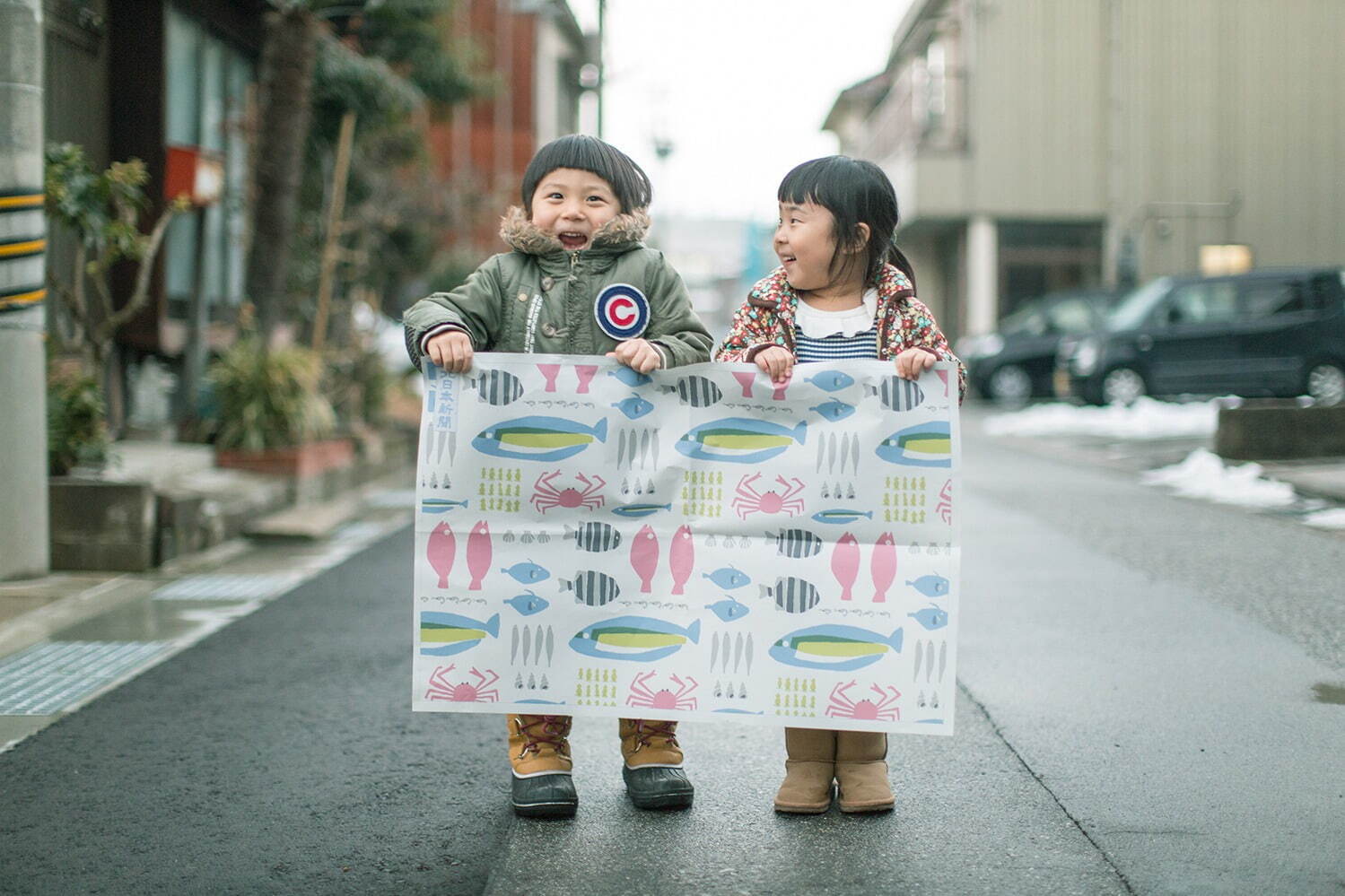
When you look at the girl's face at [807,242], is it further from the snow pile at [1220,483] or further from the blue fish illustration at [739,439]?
the snow pile at [1220,483]

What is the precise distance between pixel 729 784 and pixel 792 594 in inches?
27.1

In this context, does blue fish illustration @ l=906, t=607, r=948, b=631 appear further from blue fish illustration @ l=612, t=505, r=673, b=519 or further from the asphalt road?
blue fish illustration @ l=612, t=505, r=673, b=519

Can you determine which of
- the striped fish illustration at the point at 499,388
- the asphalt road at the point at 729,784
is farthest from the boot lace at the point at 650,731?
the striped fish illustration at the point at 499,388

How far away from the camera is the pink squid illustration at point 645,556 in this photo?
3389mm

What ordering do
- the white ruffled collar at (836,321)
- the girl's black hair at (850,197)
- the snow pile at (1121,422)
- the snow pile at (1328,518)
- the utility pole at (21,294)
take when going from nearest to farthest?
1. the girl's black hair at (850,197)
2. the white ruffled collar at (836,321)
3. the utility pole at (21,294)
4. the snow pile at (1328,518)
5. the snow pile at (1121,422)

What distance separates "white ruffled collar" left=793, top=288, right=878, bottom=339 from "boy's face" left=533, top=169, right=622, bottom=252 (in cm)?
53

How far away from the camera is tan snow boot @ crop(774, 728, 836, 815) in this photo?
11.3 feet

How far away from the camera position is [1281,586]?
6645 mm

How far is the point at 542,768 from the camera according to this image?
138 inches

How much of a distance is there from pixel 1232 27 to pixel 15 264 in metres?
28.8

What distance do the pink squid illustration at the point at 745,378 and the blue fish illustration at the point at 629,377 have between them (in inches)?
A: 8.1

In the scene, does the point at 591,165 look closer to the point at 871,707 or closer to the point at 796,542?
the point at 796,542

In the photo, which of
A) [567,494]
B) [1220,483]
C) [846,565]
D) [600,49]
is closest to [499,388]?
[567,494]

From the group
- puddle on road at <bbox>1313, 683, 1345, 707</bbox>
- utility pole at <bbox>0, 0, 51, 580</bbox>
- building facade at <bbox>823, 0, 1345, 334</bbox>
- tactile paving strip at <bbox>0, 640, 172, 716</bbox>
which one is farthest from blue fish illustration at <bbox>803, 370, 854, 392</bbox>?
building facade at <bbox>823, 0, 1345, 334</bbox>
